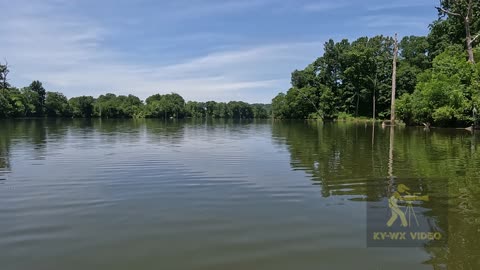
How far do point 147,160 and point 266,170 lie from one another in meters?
5.40

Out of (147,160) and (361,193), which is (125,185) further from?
(361,193)

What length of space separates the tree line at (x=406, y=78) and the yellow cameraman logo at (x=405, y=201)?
31.8m

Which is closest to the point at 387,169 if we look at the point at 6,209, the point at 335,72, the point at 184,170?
the point at 184,170

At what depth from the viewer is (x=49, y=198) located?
28.3 feet

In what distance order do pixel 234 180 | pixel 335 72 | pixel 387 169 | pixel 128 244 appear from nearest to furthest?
pixel 128 244, pixel 234 180, pixel 387 169, pixel 335 72

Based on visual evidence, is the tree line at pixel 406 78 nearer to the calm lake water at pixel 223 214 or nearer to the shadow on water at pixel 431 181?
the shadow on water at pixel 431 181

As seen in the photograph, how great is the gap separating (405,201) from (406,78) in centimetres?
7068

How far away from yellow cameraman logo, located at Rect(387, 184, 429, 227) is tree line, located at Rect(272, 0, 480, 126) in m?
31.8

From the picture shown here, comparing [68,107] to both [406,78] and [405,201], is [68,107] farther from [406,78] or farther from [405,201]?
[405,201]

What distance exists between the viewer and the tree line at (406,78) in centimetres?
3847

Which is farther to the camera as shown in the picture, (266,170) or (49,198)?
(266,170)

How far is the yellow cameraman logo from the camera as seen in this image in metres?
6.63

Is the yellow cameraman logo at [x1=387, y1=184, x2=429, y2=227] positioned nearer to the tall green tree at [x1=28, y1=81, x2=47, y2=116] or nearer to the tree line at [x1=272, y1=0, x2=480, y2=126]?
the tree line at [x1=272, y1=0, x2=480, y2=126]

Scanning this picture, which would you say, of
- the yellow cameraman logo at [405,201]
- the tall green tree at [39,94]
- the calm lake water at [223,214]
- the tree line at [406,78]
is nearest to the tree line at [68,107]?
the tall green tree at [39,94]
